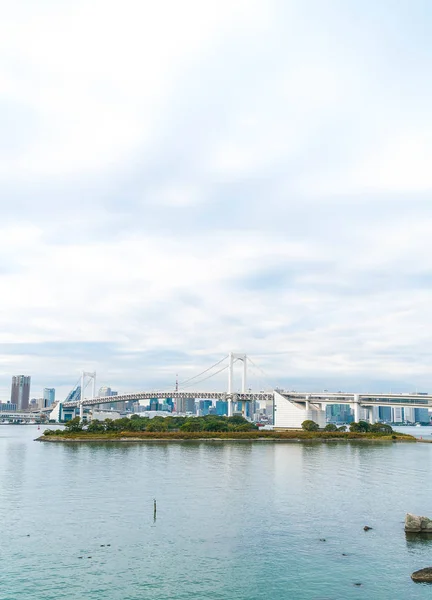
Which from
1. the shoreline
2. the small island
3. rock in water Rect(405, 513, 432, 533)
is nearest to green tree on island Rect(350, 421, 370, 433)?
the small island

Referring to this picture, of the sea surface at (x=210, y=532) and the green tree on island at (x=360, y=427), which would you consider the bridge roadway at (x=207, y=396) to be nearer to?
the green tree on island at (x=360, y=427)

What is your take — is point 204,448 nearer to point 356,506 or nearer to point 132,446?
point 132,446

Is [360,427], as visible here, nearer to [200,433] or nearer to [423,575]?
[200,433]

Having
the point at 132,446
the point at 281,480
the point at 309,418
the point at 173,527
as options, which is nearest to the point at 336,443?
the point at 309,418

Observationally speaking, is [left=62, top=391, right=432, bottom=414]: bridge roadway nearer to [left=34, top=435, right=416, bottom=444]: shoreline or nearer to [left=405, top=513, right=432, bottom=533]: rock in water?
[left=34, top=435, right=416, bottom=444]: shoreline

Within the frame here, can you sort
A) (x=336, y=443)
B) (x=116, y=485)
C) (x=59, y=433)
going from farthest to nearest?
(x=59, y=433) → (x=336, y=443) → (x=116, y=485)

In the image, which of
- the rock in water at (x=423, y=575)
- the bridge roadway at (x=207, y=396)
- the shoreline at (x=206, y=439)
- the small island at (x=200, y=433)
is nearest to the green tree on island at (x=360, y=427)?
the small island at (x=200, y=433)

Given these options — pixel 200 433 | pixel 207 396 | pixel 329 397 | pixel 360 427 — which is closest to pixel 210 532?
pixel 200 433
